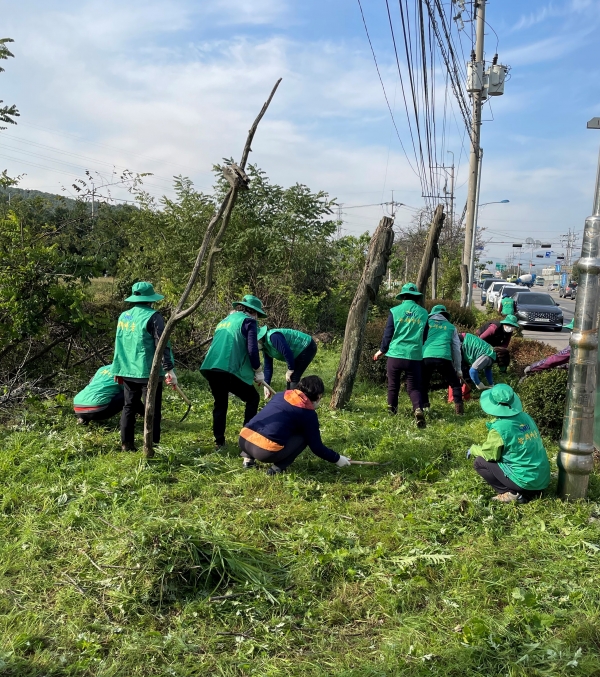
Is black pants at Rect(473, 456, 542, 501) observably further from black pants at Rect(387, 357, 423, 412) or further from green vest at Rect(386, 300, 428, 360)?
green vest at Rect(386, 300, 428, 360)

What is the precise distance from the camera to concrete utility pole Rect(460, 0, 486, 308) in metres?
16.4

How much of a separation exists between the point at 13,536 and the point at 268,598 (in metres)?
1.84

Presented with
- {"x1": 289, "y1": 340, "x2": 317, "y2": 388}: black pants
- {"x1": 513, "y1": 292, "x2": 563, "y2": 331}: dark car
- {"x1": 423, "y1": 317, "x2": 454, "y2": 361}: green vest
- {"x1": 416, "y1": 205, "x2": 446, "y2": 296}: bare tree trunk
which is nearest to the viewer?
{"x1": 289, "y1": 340, "x2": 317, "y2": 388}: black pants

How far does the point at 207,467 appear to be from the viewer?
4836mm

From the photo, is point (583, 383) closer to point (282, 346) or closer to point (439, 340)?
point (439, 340)

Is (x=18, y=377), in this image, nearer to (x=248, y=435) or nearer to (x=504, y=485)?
(x=248, y=435)

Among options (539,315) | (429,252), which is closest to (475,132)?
(539,315)

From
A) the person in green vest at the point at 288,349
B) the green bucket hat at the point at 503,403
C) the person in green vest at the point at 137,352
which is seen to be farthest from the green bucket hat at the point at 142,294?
the green bucket hat at the point at 503,403

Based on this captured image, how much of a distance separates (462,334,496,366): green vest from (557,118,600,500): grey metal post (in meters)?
3.30

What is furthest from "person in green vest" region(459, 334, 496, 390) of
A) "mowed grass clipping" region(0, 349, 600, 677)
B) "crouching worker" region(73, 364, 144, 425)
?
"crouching worker" region(73, 364, 144, 425)

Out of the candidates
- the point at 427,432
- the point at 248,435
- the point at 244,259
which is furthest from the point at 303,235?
the point at 248,435

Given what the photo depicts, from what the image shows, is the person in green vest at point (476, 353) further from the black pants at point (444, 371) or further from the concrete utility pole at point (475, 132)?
the concrete utility pole at point (475, 132)

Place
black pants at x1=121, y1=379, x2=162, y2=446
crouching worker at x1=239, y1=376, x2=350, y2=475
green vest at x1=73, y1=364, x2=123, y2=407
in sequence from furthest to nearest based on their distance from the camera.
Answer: green vest at x1=73, y1=364, x2=123, y2=407, black pants at x1=121, y1=379, x2=162, y2=446, crouching worker at x1=239, y1=376, x2=350, y2=475

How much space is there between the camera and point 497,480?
4297mm
